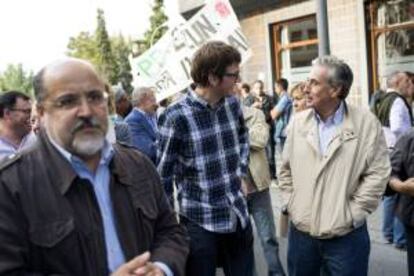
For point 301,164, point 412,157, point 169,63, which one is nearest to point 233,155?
point 301,164

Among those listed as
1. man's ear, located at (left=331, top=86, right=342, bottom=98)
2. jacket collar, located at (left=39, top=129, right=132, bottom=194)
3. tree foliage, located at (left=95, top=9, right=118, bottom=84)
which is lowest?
jacket collar, located at (left=39, top=129, right=132, bottom=194)

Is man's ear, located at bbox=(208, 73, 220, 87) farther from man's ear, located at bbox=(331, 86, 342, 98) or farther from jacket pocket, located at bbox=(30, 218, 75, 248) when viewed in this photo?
jacket pocket, located at bbox=(30, 218, 75, 248)

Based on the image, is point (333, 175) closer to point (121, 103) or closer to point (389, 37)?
point (121, 103)

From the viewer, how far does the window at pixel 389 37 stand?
9875mm

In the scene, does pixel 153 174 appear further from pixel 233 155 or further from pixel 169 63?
pixel 169 63

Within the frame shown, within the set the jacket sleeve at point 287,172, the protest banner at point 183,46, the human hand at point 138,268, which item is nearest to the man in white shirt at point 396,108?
the protest banner at point 183,46

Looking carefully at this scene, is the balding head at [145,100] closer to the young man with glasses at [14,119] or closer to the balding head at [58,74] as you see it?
the young man with glasses at [14,119]

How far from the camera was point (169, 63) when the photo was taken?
25.9ft

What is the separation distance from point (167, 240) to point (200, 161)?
1198mm

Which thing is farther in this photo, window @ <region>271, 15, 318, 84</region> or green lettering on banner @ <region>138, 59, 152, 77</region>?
window @ <region>271, 15, 318, 84</region>

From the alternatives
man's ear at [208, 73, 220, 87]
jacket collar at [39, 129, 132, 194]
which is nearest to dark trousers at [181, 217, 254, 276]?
man's ear at [208, 73, 220, 87]

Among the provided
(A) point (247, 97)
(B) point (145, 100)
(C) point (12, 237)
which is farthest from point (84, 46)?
(C) point (12, 237)

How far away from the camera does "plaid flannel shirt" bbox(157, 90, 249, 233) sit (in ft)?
12.4

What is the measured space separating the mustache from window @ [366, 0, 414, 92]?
8268 millimetres
